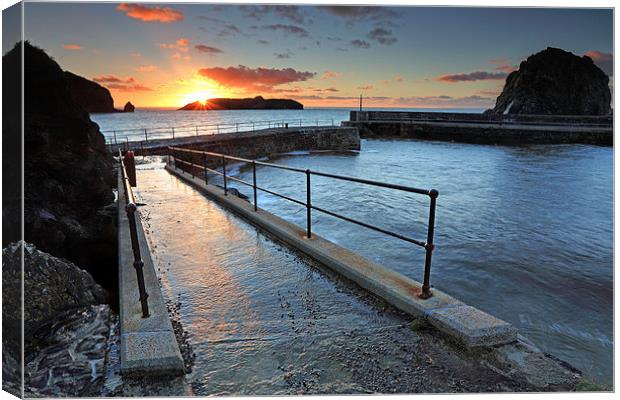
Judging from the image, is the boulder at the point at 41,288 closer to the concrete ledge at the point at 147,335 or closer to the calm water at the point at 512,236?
the concrete ledge at the point at 147,335

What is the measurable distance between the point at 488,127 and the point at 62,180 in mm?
38232

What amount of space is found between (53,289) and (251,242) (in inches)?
75.2

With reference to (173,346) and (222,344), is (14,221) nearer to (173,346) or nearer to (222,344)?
(173,346)

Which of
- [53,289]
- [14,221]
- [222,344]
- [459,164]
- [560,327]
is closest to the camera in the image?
[222,344]

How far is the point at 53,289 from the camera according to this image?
305 centimetres

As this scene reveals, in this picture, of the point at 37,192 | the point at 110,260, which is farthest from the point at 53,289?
the point at 37,192

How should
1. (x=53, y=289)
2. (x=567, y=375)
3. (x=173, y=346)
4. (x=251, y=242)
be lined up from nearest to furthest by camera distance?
(x=567, y=375)
(x=173, y=346)
(x=53, y=289)
(x=251, y=242)

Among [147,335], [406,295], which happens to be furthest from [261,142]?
[147,335]

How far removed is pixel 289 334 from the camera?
2492 millimetres

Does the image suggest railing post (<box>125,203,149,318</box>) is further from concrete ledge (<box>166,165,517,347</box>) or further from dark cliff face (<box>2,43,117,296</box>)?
dark cliff face (<box>2,43,117,296</box>)

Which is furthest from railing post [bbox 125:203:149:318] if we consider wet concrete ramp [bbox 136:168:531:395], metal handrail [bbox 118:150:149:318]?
wet concrete ramp [bbox 136:168:531:395]

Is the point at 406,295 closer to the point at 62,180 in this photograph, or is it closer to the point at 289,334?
the point at 289,334

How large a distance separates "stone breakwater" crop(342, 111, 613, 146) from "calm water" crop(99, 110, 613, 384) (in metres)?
11.6

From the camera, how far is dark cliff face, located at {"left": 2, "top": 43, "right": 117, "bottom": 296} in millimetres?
5758
